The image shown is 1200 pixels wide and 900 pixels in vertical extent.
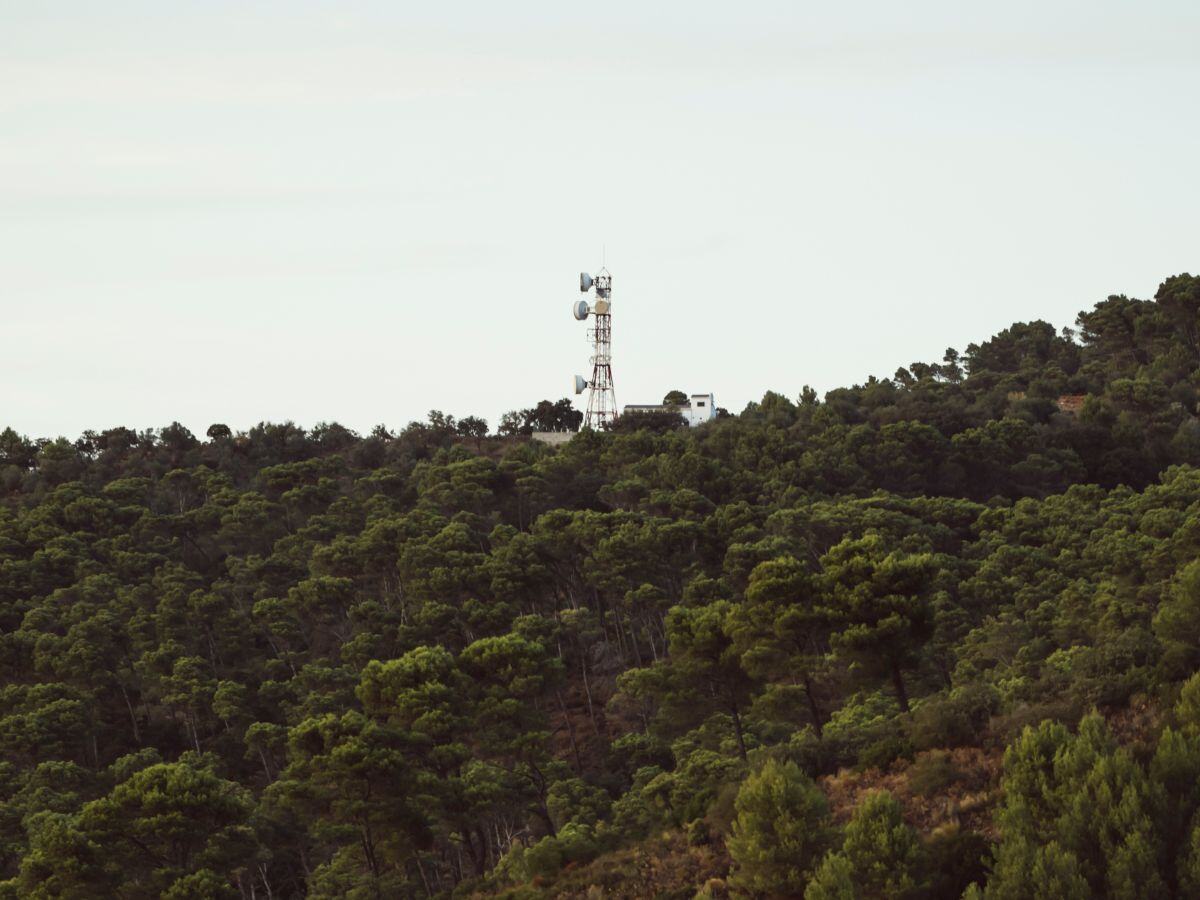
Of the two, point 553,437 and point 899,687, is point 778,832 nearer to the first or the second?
point 899,687

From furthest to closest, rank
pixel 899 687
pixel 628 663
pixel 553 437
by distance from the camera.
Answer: pixel 553 437 → pixel 628 663 → pixel 899 687

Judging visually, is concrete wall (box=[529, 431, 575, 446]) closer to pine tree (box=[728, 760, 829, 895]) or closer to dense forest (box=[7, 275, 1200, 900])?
dense forest (box=[7, 275, 1200, 900])

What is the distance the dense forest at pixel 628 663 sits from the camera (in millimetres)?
34375

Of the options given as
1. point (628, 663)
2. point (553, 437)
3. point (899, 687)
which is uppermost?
point (553, 437)

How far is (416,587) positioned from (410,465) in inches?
1247

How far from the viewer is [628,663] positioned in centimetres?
6725

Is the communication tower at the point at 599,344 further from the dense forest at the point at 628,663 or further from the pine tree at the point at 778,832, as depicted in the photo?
the pine tree at the point at 778,832

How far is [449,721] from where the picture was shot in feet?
160

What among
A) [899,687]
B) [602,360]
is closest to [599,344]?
Result: [602,360]

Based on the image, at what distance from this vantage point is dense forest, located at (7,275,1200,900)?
3438 centimetres

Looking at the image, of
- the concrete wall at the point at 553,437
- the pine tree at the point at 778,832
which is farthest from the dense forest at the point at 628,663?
the concrete wall at the point at 553,437

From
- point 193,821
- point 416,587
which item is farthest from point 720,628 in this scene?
point 416,587

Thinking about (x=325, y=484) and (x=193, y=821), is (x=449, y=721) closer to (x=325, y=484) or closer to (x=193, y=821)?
(x=193, y=821)

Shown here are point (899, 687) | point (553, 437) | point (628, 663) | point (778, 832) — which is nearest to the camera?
point (778, 832)
